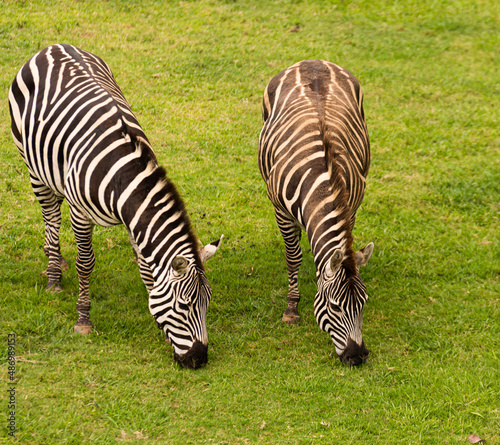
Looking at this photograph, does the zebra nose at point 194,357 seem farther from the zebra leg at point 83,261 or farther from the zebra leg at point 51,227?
the zebra leg at point 51,227

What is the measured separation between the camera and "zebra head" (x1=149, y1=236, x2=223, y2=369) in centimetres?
582

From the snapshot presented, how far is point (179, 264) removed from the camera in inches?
225

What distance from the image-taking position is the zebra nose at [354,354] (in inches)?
244

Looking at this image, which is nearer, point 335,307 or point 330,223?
point 335,307

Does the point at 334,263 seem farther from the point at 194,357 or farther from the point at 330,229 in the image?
the point at 194,357

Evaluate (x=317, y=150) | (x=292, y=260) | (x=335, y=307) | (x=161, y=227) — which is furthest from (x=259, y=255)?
(x=161, y=227)

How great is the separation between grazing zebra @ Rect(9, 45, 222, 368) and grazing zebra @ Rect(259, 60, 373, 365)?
Answer: 1.25 m

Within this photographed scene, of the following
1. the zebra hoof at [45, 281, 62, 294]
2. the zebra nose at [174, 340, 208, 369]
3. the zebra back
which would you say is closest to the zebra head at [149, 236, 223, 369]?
the zebra nose at [174, 340, 208, 369]

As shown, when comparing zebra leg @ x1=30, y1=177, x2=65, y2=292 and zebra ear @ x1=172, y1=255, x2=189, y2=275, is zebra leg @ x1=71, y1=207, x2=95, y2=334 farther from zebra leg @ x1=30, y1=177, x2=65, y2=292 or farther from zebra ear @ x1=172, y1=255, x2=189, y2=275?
zebra ear @ x1=172, y1=255, x2=189, y2=275

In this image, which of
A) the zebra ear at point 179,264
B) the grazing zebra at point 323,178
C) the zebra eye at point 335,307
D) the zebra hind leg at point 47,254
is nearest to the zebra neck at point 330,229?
the grazing zebra at point 323,178

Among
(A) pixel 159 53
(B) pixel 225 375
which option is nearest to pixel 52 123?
(B) pixel 225 375

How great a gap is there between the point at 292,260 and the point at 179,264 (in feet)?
7.87

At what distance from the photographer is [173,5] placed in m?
17.3

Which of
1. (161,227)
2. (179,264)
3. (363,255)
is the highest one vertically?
(161,227)
